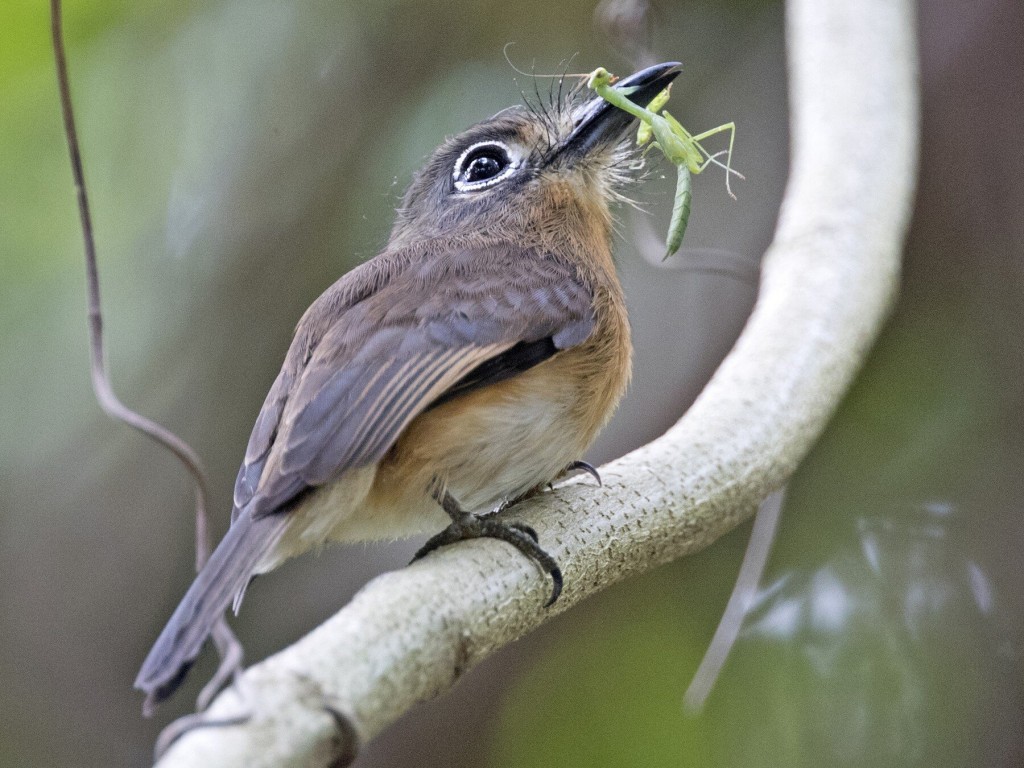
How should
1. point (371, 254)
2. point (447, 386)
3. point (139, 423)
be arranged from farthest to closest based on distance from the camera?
point (371, 254)
point (447, 386)
point (139, 423)

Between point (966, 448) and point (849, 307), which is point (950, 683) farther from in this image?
point (849, 307)

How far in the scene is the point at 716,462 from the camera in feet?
7.68

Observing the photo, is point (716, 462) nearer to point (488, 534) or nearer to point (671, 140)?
point (488, 534)

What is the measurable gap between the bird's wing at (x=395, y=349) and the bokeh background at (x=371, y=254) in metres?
0.88

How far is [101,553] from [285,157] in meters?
1.55

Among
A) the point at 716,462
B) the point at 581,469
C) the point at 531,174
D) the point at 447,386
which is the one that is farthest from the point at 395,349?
the point at 531,174

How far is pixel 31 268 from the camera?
3.62 meters

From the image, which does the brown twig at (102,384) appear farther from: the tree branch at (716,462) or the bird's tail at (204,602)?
the tree branch at (716,462)

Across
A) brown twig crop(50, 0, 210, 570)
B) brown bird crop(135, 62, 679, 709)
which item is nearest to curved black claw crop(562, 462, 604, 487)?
brown bird crop(135, 62, 679, 709)

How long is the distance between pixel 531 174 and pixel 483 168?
0.46ft

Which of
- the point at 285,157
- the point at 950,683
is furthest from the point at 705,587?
the point at 285,157

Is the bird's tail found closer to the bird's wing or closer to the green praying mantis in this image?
the bird's wing

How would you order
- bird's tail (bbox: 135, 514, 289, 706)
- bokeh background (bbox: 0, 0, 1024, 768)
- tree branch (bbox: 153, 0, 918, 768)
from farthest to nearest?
bokeh background (bbox: 0, 0, 1024, 768) < bird's tail (bbox: 135, 514, 289, 706) < tree branch (bbox: 153, 0, 918, 768)

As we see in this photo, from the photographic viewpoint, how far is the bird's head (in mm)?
2758
